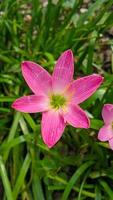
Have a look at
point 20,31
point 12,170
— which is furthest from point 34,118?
point 20,31

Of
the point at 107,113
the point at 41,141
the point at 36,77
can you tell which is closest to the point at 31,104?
the point at 36,77

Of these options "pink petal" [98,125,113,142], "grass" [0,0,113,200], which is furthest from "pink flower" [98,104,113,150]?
"grass" [0,0,113,200]

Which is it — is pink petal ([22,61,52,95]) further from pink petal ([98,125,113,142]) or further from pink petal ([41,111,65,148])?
pink petal ([98,125,113,142])

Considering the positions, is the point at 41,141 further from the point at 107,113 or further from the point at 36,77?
the point at 36,77

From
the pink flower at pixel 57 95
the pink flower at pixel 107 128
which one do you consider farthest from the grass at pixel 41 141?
the pink flower at pixel 57 95

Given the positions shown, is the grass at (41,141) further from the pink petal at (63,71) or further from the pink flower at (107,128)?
the pink petal at (63,71)

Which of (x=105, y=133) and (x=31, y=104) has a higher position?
(x=31, y=104)
